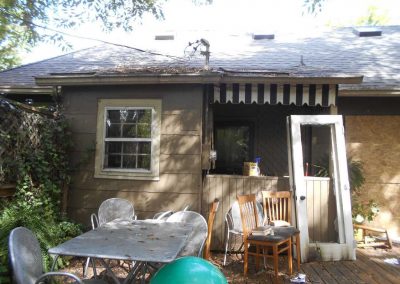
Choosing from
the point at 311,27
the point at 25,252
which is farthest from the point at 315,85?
the point at 311,27

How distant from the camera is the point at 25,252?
2.65 metres

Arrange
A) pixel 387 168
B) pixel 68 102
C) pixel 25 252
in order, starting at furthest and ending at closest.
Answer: pixel 387 168
pixel 68 102
pixel 25 252

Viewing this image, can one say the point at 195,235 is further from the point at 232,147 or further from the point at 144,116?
the point at 232,147

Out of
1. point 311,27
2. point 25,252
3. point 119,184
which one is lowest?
point 25,252

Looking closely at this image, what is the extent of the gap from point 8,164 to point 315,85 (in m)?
4.48

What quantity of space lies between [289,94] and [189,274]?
387 cm

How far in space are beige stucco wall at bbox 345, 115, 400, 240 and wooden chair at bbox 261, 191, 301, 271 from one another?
7.00 feet

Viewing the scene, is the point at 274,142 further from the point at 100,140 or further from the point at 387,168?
the point at 100,140

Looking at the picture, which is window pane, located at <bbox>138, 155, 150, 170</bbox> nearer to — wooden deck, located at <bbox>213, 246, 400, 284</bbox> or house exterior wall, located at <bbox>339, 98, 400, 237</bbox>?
wooden deck, located at <bbox>213, 246, 400, 284</bbox>

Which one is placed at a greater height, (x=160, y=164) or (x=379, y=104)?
(x=379, y=104)

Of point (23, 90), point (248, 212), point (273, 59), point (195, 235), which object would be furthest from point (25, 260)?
point (273, 59)

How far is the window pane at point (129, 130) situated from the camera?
229 inches

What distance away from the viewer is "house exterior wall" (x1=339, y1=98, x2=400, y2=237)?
6.67 meters

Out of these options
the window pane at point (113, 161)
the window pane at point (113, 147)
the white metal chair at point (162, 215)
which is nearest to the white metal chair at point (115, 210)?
the white metal chair at point (162, 215)
